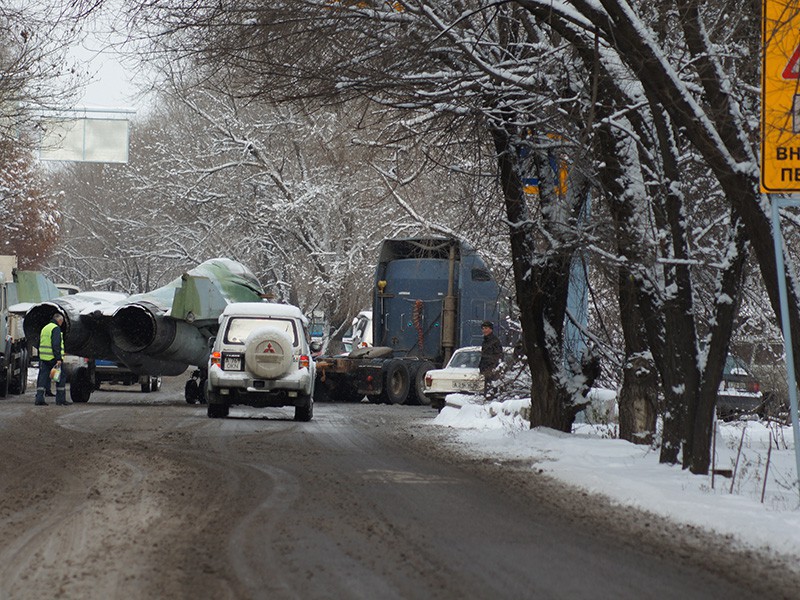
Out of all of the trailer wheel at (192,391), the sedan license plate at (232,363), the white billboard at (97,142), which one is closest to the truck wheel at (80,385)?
the trailer wheel at (192,391)

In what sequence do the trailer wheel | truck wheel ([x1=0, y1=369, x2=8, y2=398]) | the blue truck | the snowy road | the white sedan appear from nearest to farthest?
1. the snowy road
2. the white sedan
3. the trailer wheel
4. truck wheel ([x1=0, y1=369, x2=8, y2=398])
5. the blue truck

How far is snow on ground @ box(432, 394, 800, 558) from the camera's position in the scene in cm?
995

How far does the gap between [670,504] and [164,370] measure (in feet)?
71.2

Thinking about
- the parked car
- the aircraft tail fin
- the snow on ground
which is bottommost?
the snow on ground

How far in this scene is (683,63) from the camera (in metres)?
13.9

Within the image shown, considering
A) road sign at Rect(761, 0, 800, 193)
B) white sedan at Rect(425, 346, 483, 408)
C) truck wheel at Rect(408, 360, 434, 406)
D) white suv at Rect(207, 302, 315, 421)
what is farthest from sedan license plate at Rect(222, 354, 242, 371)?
road sign at Rect(761, 0, 800, 193)

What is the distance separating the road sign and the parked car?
13.4 metres

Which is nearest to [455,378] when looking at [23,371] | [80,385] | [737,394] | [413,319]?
[413,319]

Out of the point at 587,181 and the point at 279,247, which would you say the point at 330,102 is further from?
the point at 279,247

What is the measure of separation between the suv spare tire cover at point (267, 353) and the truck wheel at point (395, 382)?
9869 mm

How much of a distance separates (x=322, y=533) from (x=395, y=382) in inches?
989

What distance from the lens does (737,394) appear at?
24.7 metres

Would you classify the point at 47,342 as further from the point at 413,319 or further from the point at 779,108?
the point at 779,108

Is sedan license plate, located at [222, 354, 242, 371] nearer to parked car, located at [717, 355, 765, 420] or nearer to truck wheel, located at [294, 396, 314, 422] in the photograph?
truck wheel, located at [294, 396, 314, 422]
